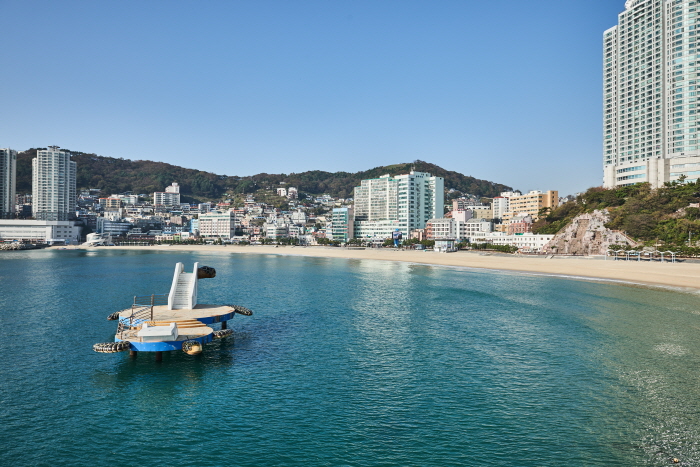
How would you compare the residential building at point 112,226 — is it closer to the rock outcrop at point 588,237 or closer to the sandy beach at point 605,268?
the sandy beach at point 605,268

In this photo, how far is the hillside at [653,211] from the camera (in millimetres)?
71438

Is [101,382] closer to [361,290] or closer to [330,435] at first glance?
[330,435]

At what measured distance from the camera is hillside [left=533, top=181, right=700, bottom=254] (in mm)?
71438

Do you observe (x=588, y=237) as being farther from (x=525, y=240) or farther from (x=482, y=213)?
(x=482, y=213)

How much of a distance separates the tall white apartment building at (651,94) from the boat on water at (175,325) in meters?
97.5

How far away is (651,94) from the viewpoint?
107 meters

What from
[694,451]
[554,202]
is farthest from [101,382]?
[554,202]

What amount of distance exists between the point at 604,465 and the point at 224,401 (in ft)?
41.2

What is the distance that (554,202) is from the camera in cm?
14500

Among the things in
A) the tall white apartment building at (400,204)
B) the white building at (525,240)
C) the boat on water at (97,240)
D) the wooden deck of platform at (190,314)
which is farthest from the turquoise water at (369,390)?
the boat on water at (97,240)

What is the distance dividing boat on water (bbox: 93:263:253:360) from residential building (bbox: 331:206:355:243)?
138998 millimetres

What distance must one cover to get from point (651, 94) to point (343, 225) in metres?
102

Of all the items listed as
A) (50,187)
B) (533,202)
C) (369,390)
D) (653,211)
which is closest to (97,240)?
(50,187)

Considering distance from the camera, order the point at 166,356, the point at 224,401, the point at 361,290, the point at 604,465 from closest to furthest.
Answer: the point at 604,465 → the point at 224,401 → the point at 166,356 → the point at 361,290
